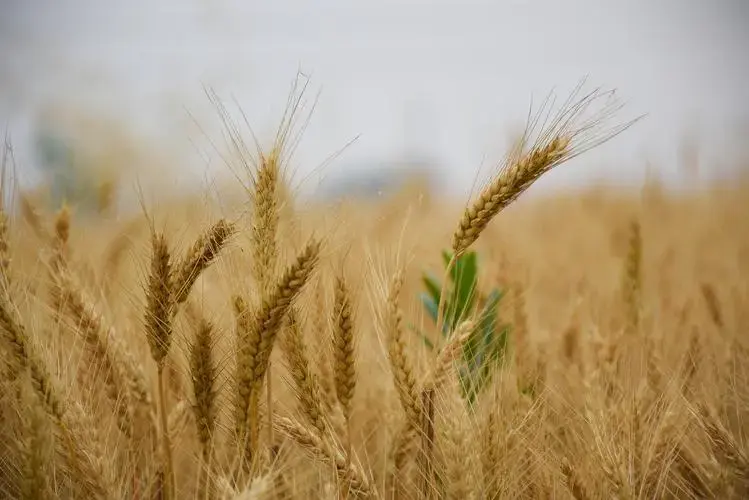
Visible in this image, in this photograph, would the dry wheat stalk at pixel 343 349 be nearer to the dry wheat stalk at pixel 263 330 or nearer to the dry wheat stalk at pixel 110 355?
the dry wheat stalk at pixel 263 330

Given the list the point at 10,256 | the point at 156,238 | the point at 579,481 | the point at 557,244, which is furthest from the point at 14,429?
the point at 557,244

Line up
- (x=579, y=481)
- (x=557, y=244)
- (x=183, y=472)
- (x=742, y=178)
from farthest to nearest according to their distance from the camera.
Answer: (x=742, y=178) → (x=557, y=244) → (x=183, y=472) → (x=579, y=481)

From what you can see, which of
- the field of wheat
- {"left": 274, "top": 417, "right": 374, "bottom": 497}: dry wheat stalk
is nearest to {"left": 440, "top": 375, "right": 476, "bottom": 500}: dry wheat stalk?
the field of wheat

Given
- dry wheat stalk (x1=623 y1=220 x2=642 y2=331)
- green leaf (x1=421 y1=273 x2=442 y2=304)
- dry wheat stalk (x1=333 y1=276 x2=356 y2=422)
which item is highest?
dry wheat stalk (x1=333 y1=276 x2=356 y2=422)

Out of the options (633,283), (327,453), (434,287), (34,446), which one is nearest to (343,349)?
(327,453)

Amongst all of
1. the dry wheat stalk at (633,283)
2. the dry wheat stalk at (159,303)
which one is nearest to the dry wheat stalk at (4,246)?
the dry wheat stalk at (159,303)

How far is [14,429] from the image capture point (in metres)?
1.25

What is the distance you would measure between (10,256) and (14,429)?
377 millimetres

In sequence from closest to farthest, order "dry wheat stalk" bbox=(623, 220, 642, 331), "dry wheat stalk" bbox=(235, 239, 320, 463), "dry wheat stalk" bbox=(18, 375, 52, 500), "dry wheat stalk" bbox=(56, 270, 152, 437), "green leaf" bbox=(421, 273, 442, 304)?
"dry wheat stalk" bbox=(18, 375, 52, 500) → "dry wheat stalk" bbox=(235, 239, 320, 463) → "dry wheat stalk" bbox=(56, 270, 152, 437) → "green leaf" bbox=(421, 273, 442, 304) → "dry wheat stalk" bbox=(623, 220, 642, 331)

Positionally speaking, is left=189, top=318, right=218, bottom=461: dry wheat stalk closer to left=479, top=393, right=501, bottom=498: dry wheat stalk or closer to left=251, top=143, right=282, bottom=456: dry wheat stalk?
left=251, top=143, right=282, bottom=456: dry wheat stalk

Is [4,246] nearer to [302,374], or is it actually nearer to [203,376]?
[203,376]

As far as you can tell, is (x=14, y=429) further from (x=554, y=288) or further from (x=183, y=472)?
(x=554, y=288)

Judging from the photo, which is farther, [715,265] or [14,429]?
[715,265]

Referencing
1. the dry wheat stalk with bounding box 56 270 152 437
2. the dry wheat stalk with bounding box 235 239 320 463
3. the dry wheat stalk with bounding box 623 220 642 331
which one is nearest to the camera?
the dry wheat stalk with bounding box 235 239 320 463
